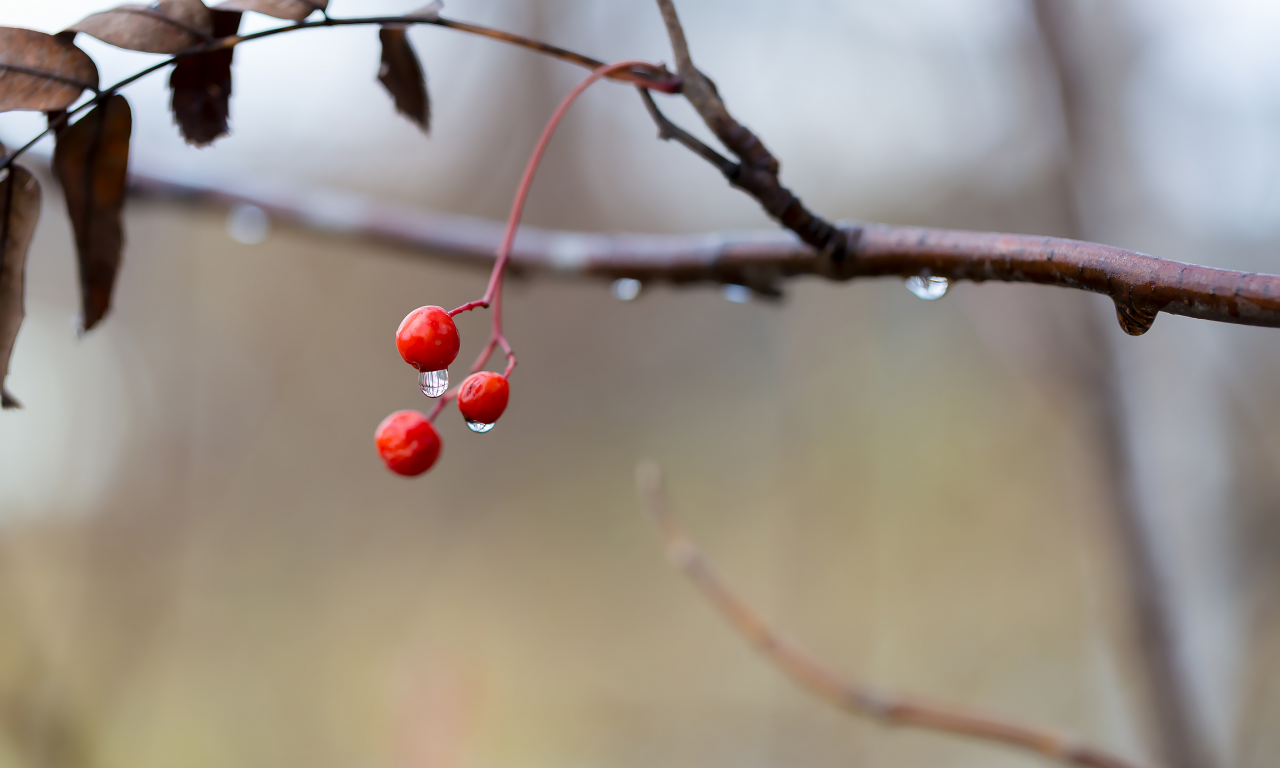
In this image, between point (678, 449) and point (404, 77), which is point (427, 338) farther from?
point (678, 449)

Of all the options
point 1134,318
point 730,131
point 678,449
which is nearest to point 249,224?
point 730,131

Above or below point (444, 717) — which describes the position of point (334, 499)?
above

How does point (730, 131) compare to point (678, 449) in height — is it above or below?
above

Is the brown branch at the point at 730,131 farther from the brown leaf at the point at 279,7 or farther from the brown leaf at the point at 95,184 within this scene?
the brown leaf at the point at 95,184

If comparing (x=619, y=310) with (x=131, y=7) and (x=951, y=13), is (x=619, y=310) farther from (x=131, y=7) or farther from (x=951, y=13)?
(x=131, y=7)

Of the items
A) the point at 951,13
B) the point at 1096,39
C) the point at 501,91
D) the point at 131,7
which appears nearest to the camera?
the point at 131,7

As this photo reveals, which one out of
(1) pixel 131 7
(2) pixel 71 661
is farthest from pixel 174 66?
(2) pixel 71 661

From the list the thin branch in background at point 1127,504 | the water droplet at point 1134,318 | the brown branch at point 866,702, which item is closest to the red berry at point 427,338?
the water droplet at point 1134,318

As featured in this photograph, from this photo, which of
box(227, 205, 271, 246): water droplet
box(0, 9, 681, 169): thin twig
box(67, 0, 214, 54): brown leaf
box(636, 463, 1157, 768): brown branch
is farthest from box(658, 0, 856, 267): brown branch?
box(227, 205, 271, 246): water droplet
